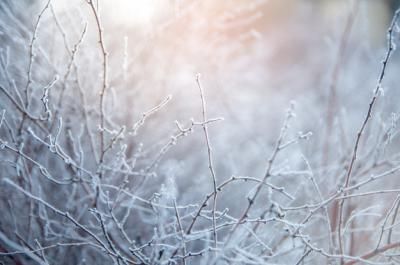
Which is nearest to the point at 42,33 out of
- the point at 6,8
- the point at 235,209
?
the point at 6,8

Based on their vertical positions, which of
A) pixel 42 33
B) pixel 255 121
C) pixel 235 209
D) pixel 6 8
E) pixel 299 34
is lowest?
pixel 235 209

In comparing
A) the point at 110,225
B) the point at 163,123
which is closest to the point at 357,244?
the point at 110,225

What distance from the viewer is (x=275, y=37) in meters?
11.7

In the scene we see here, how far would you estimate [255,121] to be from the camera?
572cm

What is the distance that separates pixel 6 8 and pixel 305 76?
5803 millimetres

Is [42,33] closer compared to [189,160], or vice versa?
[42,33]

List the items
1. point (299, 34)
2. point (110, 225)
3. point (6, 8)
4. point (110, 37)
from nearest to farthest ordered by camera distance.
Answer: point (110, 225) → point (6, 8) → point (110, 37) → point (299, 34)

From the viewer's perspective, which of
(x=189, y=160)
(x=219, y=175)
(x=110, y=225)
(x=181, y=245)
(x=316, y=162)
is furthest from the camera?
(x=219, y=175)

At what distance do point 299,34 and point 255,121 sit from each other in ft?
20.2

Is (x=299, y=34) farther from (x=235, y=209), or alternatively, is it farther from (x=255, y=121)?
(x=235, y=209)

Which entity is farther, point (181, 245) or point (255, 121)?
point (255, 121)

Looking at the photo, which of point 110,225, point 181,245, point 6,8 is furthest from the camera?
point 6,8

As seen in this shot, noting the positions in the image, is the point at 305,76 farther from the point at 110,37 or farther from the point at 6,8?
the point at 6,8

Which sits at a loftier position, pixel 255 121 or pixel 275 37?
pixel 275 37
